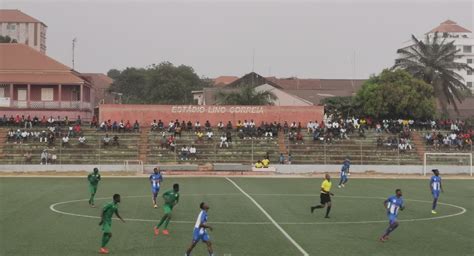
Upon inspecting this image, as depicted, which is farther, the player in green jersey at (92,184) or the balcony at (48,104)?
the balcony at (48,104)

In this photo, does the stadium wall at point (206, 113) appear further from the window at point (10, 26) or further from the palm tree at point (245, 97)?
the window at point (10, 26)

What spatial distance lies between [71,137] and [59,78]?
580 inches

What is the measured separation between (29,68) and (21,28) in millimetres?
84665

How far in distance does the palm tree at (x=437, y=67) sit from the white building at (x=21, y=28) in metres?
99.0

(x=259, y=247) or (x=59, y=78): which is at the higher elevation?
(x=59, y=78)

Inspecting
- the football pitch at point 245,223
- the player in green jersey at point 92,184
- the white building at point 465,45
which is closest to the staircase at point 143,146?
the football pitch at point 245,223

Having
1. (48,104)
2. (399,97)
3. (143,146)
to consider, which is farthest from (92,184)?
(399,97)

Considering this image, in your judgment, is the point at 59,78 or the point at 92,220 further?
the point at 59,78

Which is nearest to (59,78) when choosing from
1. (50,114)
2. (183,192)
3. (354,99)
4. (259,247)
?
(50,114)

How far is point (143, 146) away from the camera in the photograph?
59000mm

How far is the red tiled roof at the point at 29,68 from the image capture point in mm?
70000

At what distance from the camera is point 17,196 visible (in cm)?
3225

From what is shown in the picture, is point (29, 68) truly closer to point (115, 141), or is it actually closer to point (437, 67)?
point (115, 141)

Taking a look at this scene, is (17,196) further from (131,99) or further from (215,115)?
(131,99)
